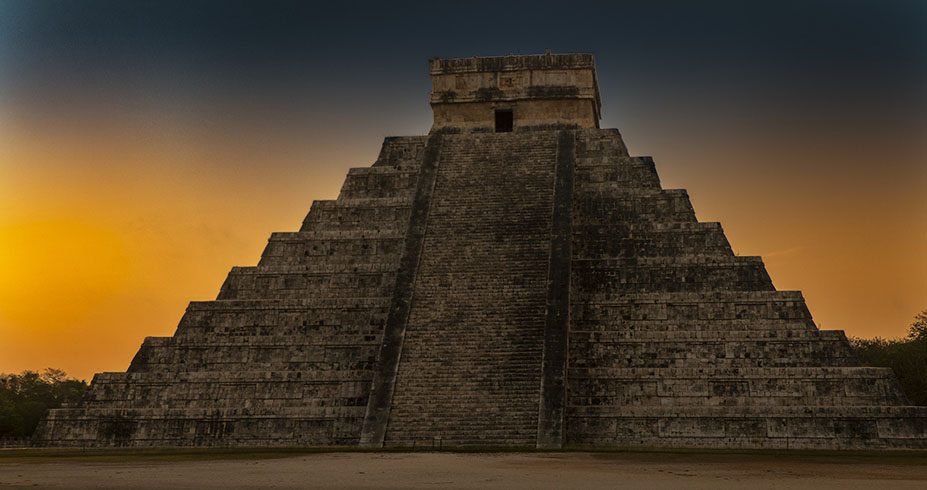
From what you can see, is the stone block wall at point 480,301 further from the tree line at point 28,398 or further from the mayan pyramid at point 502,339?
the tree line at point 28,398

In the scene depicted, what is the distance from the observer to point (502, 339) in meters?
24.9

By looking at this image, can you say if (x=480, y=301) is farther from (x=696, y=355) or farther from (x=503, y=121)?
(x=503, y=121)

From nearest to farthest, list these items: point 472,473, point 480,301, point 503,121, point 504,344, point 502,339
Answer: point 472,473, point 504,344, point 502,339, point 480,301, point 503,121

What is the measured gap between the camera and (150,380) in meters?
26.0

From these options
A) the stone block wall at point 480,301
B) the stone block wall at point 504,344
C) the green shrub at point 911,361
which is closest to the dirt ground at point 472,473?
the stone block wall at point 480,301

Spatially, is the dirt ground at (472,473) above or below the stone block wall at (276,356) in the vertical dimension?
below

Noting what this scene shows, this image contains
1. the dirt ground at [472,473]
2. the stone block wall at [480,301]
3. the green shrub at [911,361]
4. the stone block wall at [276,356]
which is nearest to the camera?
the dirt ground at [472,473]

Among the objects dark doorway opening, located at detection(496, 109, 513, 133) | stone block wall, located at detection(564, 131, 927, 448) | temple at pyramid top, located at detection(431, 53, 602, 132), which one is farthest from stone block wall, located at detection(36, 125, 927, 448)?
dark doorway opening, located at detection(496, 109, 513, 133)

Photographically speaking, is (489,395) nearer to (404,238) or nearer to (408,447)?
(408,447)

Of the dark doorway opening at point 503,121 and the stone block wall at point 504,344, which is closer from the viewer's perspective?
the stone block wall at point 504,344

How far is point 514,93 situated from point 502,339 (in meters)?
12.4

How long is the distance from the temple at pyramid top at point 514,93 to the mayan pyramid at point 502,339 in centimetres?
276

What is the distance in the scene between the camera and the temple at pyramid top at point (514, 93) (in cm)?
3441

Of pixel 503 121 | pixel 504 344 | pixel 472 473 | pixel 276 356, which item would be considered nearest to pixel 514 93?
pixel 503 121
